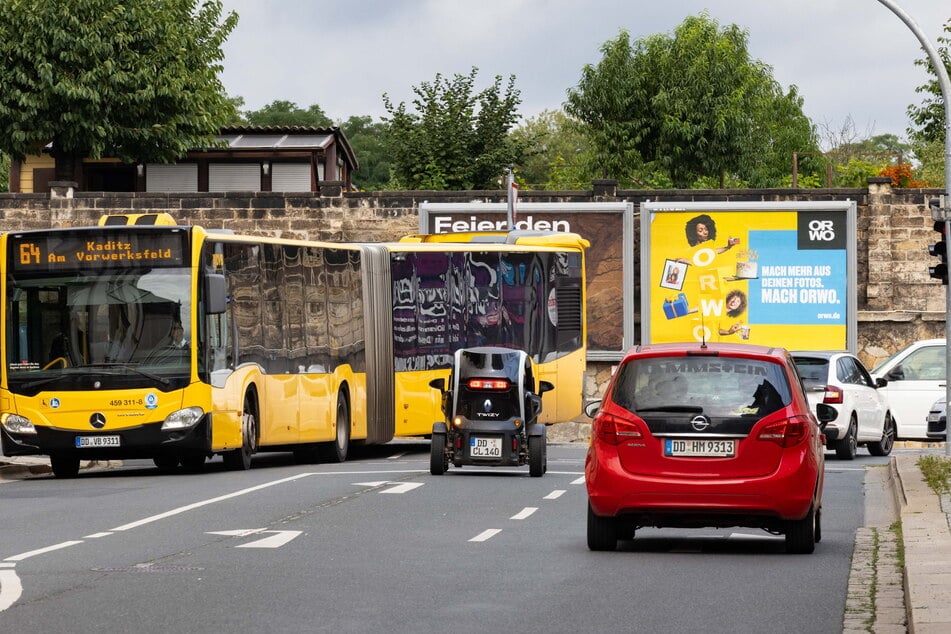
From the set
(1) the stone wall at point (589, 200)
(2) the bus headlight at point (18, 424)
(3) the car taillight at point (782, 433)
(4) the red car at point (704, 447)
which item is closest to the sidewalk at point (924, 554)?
(4) the red car at point (704, 447)

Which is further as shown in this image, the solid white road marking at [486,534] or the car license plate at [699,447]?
the solid white road marking at [486,534]

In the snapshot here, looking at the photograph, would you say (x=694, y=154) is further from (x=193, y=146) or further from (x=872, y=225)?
(x=872, y=225)

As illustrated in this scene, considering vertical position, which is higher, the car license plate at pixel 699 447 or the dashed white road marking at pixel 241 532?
the car license plate at pixel 699 447

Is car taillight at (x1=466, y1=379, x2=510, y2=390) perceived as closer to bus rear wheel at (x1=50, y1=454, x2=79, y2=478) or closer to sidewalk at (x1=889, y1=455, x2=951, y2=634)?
sidewalk at (x1=889, y1=455, x2=951, y2=634)

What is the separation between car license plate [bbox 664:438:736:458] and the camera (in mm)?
13133

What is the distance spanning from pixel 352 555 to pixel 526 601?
267 centimetres

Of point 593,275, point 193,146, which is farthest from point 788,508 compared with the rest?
point 193,146

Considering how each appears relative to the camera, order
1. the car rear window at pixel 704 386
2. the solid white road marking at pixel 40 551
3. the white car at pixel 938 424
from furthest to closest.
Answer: the white car at pixel 938 424, the car rear window at pixel 704 386, the solid white road marking at pixel 40 551

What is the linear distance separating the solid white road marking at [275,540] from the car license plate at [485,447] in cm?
729

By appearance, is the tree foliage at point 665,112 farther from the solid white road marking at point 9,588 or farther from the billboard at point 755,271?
the solid white road marking at point 9,588

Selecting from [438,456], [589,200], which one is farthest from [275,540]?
[589,200]

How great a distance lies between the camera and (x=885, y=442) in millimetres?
28828

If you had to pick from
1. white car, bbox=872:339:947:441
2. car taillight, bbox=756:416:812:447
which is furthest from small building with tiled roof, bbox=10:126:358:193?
car taillight, bbox=756:416:812:447

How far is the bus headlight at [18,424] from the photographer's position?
2242cm
